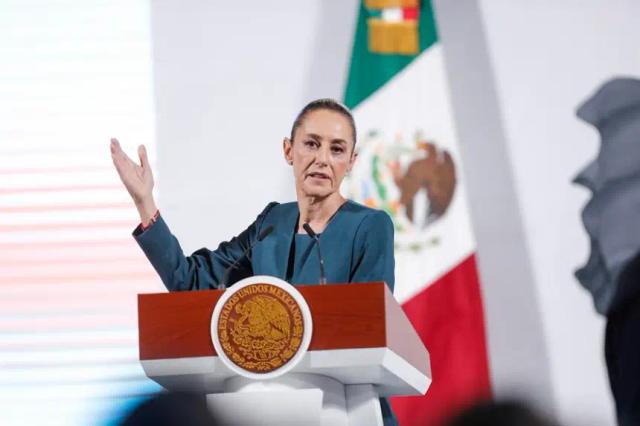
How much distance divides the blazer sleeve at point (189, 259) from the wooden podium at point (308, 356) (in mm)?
418

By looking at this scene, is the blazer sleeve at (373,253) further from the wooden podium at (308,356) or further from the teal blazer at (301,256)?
the wooden podium at (308,356)

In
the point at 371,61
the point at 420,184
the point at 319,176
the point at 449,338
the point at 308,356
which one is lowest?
the point at 449,338

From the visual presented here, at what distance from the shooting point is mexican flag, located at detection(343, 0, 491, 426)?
19.5ft

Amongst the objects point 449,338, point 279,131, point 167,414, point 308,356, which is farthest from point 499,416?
point 279,131

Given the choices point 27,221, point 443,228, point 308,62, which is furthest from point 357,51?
point 27,221

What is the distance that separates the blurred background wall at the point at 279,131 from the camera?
5.89 meters

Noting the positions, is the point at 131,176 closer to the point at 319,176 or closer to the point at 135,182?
the point at 135,182

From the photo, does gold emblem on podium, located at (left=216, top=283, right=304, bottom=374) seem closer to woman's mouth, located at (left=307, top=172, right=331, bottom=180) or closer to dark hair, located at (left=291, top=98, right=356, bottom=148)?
woman's mouth, located at (left=307, top=172, right=331, bottom=180)

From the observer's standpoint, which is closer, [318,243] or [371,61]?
[318,243]

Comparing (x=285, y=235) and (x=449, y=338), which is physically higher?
(x=285, y=235)

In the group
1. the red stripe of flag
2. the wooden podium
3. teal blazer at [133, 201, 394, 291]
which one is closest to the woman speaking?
teal blazer at [133, 201, 394, 291]

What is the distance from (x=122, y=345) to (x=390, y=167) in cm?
164

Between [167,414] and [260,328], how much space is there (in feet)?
4.50

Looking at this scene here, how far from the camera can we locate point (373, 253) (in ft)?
11.0
